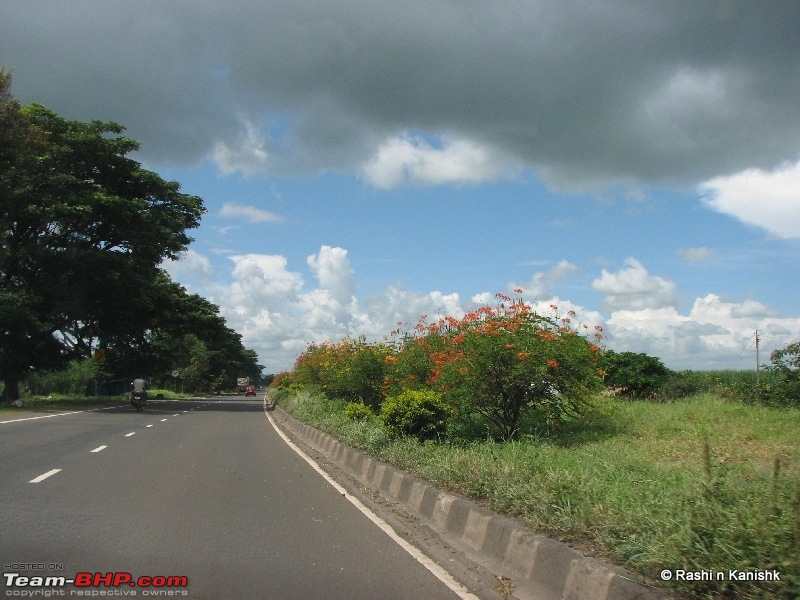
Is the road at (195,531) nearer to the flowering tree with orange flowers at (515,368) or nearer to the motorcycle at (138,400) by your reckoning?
the flowering tree with orange flowers at (515,368)

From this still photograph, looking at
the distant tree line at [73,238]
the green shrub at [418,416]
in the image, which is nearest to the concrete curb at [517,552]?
the green shrub at [418,416]

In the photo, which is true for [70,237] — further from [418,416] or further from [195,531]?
[195,531]

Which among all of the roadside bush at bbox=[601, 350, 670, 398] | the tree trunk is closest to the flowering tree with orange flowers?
the roadside bush at bbox=[601, 350, 670, 398]

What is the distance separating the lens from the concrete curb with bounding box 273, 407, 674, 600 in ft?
17.0

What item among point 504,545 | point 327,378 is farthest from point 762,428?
point 327,378

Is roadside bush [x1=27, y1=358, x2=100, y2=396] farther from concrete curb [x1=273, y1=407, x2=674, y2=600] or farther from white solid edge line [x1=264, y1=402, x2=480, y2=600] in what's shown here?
concrete curb [x1=273, y1=407, x2=674, y2=600]

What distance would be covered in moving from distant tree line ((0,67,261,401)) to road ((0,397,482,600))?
21.7m

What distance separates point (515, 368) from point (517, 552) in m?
6.04

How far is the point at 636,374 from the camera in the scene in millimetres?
21938

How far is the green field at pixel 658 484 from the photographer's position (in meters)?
4.70

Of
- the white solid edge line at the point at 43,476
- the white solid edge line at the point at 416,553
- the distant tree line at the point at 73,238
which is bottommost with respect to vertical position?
the white solid edge line at the point at 43,476

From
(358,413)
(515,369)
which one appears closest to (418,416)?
(515,369)

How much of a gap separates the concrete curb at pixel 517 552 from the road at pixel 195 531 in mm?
655

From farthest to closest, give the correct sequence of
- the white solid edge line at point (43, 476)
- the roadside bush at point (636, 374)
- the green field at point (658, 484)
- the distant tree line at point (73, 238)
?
the distant tree line at point (73, 238), the roadside bush at point (636, 374), the white solid edge line at point (43, 476), the green field at point (658, 484)
